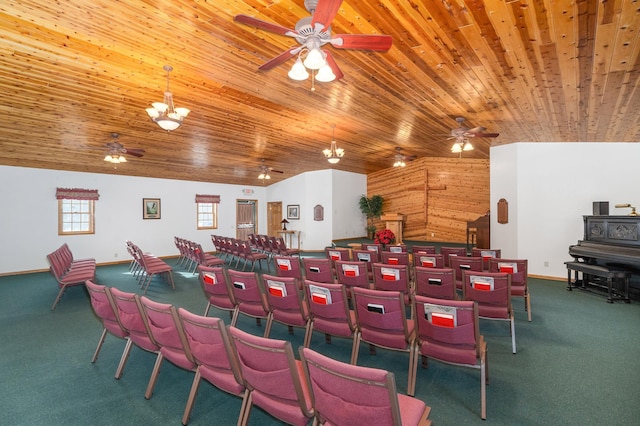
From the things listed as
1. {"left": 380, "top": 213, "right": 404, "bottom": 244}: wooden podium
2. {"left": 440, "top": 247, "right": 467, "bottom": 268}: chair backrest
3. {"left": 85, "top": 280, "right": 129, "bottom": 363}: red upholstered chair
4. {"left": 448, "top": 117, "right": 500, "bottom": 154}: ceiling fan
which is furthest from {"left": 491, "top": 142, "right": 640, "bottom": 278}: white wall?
{"left": 85, "top": 280, "right": 129, "bottom": 363}: red upholstered chair

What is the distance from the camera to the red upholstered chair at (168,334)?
7.19 ft

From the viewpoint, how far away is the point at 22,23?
3137 millimetres

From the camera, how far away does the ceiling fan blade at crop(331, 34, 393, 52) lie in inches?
95.1

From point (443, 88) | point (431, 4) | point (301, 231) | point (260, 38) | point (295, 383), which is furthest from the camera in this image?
point (301, 231)

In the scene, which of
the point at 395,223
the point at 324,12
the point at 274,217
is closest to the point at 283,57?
the point at 324,12

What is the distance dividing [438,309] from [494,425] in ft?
2.76

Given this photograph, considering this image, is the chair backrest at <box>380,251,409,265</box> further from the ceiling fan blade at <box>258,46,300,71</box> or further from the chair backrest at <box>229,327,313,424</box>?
the chair backrest at <box>229,327,313,424</box>

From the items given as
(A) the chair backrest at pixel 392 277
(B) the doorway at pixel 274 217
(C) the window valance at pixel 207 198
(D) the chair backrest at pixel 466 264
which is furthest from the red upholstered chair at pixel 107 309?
(B) the doorway at pixel 274 217

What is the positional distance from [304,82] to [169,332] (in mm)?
3689

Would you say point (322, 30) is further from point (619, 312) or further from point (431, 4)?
point (619, 312)

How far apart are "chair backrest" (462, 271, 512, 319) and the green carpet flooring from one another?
0.44 m

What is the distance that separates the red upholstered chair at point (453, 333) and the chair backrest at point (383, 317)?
142 mm

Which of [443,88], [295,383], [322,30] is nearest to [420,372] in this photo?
[295,383]

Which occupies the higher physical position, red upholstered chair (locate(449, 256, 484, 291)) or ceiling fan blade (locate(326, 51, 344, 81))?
ceiling fan blade (locate(326, 51, 344, 81))
